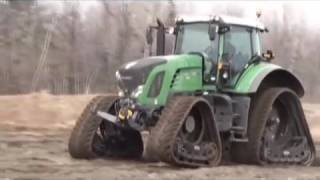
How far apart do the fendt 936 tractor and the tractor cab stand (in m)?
0.02

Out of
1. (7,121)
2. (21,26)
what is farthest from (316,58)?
(7,121)

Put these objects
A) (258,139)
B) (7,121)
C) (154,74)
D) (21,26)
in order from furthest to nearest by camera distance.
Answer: (21,26) → (7,121) → (258,139) → (154,74)

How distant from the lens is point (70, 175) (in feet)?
32.0

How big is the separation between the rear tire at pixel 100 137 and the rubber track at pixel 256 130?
184 cm

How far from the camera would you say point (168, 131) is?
1134 centimetres

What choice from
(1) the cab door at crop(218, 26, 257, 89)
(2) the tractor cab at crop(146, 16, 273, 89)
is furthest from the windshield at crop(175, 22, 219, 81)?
(1) the cab door at crop(218, 26, 257, 89)

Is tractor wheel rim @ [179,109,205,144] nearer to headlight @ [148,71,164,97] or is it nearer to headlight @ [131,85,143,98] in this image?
headlight @ [148,71,164,97]

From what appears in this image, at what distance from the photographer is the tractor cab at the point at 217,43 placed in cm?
1281

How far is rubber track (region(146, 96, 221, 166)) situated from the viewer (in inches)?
444

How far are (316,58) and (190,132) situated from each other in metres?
55.0

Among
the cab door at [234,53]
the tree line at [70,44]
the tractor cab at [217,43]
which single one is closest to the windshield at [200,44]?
the tractor cab at [217,43]

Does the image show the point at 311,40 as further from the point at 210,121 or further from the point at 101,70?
the point at 210,121

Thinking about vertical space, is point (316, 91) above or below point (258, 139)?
below

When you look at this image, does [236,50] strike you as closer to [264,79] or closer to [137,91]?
[264,79]
